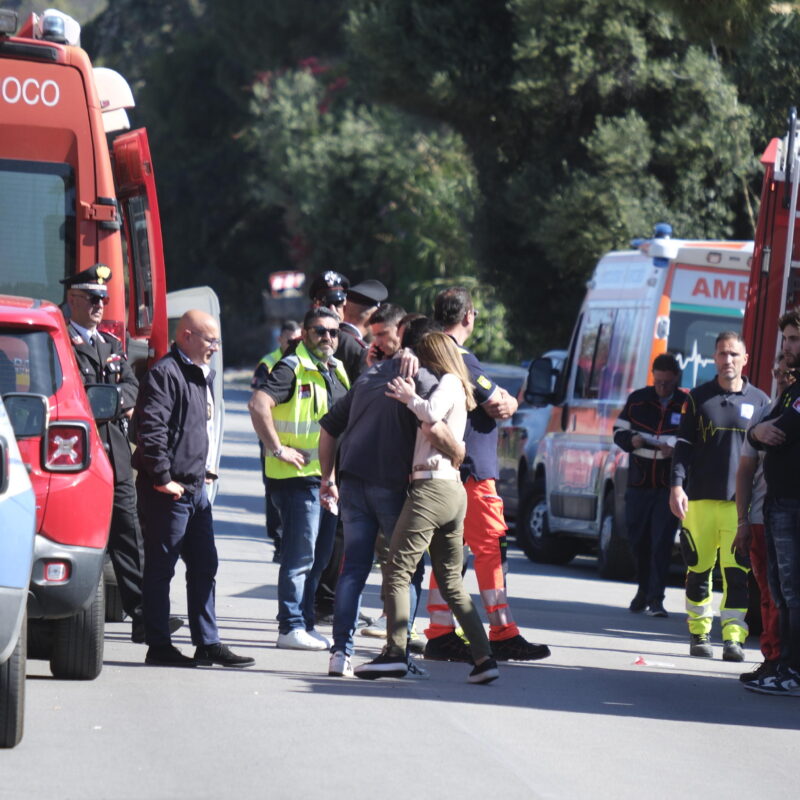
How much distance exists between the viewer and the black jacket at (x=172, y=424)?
29.7 ft

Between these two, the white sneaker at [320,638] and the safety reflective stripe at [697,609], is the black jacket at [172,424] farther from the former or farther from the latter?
the safety reflective stripe at [697,609]

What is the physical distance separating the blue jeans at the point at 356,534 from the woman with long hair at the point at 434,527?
0.49 feet

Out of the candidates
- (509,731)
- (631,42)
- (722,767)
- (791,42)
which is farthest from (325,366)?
(631,42)

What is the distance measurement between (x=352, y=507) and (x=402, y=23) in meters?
19.0

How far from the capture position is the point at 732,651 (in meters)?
10.8

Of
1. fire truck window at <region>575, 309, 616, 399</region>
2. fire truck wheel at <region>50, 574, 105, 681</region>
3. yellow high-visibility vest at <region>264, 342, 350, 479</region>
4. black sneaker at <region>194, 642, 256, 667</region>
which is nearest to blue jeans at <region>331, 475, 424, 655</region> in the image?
black sneaker at <region>194, 642, 256, 667</region>

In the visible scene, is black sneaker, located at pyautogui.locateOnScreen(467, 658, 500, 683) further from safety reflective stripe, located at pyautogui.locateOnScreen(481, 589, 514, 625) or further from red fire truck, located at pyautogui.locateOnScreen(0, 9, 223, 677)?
red fire truck, located at pyautogui.locateOnScreen(0, 9, 223, 677)

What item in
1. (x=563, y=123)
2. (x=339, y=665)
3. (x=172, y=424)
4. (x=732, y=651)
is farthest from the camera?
(x=563, y=123)

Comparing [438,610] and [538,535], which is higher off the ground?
[438,610]

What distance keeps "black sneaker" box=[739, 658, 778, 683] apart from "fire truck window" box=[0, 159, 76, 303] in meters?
4.54

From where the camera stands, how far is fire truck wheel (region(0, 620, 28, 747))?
6.82m

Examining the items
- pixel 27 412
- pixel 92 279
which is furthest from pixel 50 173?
pixel 27 412

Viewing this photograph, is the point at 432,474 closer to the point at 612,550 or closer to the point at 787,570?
the point at 787,570

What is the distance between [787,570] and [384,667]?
6.83 ft
